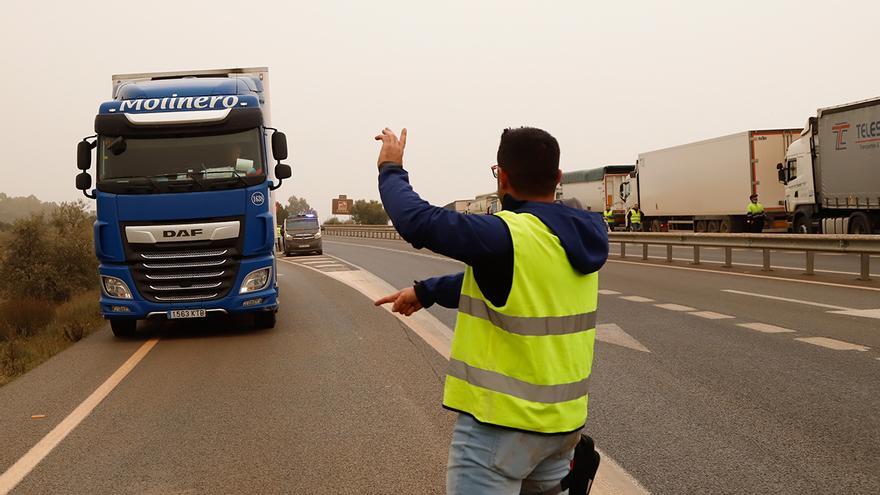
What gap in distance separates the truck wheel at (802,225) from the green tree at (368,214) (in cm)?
11246

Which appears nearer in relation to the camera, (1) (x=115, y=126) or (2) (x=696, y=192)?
(1) (x=115, y=126)

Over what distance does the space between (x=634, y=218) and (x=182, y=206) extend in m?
32.9

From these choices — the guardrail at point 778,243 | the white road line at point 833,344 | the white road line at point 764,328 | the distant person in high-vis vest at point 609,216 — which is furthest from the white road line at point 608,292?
the distant person in high-vis vest at point 609,216

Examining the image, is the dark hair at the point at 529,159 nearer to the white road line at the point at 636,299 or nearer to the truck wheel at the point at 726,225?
the white road line at the point at 636,299

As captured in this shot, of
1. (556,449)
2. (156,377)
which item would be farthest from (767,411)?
(156,377)

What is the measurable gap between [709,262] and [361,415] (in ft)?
61.9

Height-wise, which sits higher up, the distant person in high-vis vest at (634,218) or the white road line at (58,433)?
the distant person in high-vis vest at (634,218)

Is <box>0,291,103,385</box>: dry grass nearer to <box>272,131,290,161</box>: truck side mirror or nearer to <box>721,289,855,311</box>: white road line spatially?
<box>272,131,290,161</box>: truck side mirror

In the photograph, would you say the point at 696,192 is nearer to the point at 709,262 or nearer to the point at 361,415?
the point at 709,262

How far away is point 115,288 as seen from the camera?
36.3 feet

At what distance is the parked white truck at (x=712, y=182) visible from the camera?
106 feet

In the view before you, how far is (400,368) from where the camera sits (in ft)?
28.5

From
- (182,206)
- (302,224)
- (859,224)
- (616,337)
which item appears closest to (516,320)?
(616,337)

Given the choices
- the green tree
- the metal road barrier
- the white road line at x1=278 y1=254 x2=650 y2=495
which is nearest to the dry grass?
the white road line at x1=278 y1=254 x2=650 y2=495
